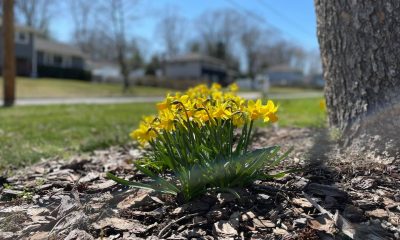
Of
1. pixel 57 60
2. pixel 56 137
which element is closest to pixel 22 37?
pixel 57 60

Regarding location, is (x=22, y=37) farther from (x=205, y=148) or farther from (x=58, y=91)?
(x=205, y=148)

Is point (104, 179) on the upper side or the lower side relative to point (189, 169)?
lower

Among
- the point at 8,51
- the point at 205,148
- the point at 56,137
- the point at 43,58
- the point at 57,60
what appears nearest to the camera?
the point at 205,148

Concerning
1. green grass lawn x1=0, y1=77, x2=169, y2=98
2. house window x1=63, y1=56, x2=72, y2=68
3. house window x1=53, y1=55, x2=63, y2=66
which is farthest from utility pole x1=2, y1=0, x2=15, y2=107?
house window x1=63, y1=56, x2=72, y2=68

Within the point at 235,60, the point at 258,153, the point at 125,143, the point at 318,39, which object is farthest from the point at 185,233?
the point at 235,60

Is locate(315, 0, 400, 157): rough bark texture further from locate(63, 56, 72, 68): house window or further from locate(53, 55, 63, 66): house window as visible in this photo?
locate(63, 56, 72, 68): house window

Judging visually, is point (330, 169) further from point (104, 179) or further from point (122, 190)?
point (104, 179)
